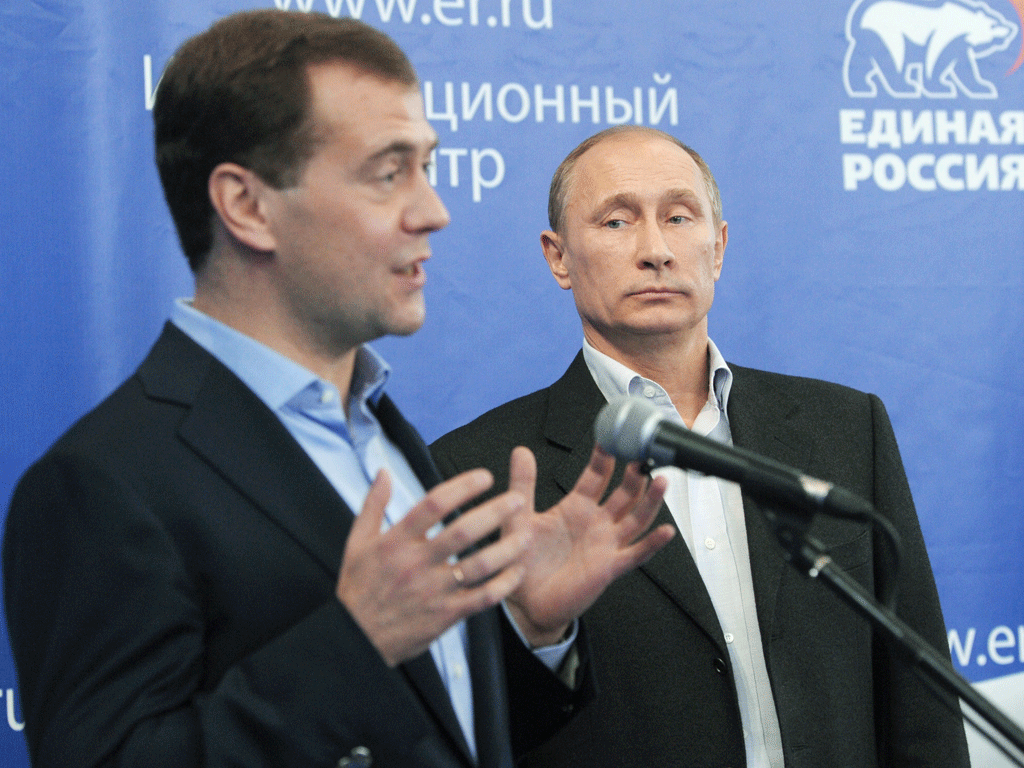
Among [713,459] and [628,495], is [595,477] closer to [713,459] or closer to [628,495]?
[628,495]

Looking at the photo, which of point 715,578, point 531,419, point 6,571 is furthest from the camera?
point 531,419

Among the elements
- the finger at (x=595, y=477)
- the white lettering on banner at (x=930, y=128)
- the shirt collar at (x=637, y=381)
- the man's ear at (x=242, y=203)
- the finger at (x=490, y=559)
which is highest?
the white lettering on banner at (x=930, y=128)

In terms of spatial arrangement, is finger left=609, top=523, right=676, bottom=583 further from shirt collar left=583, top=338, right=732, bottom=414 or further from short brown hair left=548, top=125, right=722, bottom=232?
short brown hair left=548, top=125, right=722, bottom=232

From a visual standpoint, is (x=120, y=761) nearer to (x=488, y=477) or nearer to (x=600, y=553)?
(x=488, y=477)

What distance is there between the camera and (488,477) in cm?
100

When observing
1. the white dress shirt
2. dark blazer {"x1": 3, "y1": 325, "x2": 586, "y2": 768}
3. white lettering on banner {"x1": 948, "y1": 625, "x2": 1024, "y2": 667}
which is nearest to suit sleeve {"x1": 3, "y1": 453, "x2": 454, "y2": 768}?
dark blazer {"x1": 3, "y1": 325, "x2": 586, "y2": 768}

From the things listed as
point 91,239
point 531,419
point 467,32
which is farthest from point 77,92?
point 531,419

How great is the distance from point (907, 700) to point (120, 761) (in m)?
1.42

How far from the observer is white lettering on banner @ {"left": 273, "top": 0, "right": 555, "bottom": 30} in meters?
2.40

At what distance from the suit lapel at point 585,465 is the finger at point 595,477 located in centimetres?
44

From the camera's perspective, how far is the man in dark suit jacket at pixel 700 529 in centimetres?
175

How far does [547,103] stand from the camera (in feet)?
8.22

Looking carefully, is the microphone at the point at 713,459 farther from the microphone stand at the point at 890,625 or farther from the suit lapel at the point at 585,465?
the suit lapel at the point at 585,465

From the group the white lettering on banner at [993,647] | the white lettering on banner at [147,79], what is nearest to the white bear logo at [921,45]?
the white lettering on banner at [993,647]
